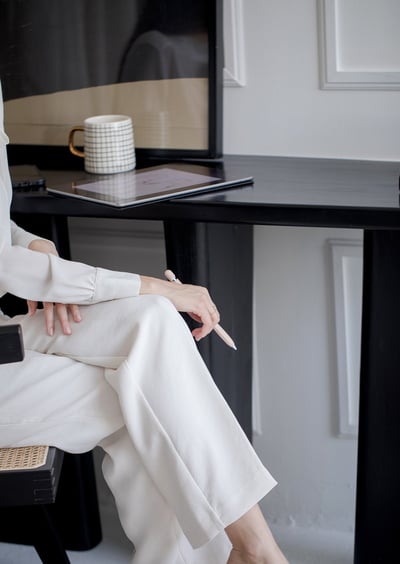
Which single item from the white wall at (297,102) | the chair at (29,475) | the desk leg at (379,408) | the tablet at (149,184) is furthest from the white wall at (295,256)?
the chair at (29,475)

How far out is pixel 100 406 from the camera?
1.43 metres

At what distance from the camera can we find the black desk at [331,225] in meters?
1.57

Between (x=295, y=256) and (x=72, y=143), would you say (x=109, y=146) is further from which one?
(x=295, y=256)

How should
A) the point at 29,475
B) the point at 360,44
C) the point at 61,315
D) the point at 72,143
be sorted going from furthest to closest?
the point at 72,143, the point at 360,44, the point at 61,315, the point at 29,475

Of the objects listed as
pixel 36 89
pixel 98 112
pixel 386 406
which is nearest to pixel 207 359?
pixel 386 406

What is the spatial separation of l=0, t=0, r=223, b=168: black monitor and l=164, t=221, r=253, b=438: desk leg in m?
0.22

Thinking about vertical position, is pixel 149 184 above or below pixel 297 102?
below

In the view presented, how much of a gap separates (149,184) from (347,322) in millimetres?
576

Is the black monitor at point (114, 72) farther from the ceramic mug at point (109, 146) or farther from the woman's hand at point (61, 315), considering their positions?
the woman's hand at point (61, 315)

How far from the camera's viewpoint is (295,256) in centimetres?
201

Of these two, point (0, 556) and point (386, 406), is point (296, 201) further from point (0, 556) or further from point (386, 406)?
point (0, 556)

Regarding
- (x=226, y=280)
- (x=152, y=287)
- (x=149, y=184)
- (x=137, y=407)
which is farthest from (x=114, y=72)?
(x=137, y=407)

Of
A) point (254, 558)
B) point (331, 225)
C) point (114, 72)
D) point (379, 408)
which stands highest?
point (114, 72)

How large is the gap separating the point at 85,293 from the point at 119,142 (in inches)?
20.0
